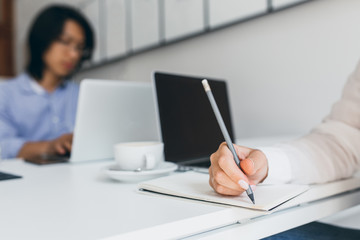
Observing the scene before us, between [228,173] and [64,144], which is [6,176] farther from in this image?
[228,173]

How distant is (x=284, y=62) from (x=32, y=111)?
1252mm

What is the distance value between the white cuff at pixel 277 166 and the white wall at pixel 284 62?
0.61 m

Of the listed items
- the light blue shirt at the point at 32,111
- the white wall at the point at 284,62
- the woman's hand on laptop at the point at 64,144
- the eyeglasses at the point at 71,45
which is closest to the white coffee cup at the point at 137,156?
the woman's hand on laptop at the point at 64,144

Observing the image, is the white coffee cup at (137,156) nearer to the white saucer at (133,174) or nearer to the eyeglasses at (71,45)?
the white saucer at (133,174)

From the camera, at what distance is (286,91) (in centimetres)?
126

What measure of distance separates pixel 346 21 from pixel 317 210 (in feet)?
2.47

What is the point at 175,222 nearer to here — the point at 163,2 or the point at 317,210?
the point at 317,210

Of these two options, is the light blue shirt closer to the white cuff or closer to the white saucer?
the white saucer

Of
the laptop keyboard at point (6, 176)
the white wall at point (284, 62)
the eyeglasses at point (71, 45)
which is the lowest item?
the laptop keyboard at point (6, 176)

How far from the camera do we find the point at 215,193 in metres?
0.52

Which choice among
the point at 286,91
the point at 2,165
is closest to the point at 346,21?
the point at 286,91

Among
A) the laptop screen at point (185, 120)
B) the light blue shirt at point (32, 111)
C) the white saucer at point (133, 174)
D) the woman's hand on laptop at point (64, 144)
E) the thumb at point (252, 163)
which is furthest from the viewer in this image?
the light blue shirt at point (32, 111)

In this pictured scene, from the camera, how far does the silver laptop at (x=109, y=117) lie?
0.87m

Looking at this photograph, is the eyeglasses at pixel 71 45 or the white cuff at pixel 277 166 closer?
the white cuff at pixel 277 166
